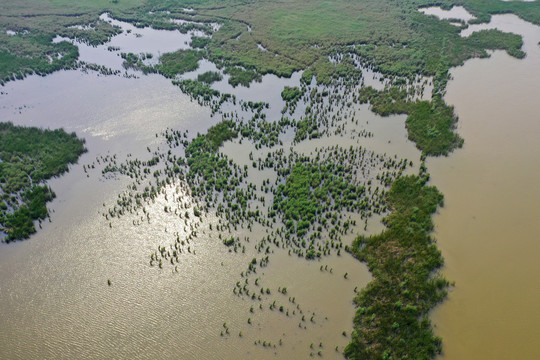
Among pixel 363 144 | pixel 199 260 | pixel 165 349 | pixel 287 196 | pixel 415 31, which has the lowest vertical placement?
pixel 165 349

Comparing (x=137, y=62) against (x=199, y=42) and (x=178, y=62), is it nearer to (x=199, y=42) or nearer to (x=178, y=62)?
(x=178, y=62)

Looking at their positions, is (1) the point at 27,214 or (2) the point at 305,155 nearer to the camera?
(1) the point at 27,214

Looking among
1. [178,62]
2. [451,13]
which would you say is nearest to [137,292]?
[178,62]

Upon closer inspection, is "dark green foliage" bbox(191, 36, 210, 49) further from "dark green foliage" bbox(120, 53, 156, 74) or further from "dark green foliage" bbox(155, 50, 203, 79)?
"dark green foliage" bbox(120, 53, 156, 74)

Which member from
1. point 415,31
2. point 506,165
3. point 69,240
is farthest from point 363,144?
point 415,31

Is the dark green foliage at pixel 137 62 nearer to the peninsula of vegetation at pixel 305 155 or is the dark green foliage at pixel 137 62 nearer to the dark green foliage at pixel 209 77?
the peninsula of vegetation at pixel 305 155

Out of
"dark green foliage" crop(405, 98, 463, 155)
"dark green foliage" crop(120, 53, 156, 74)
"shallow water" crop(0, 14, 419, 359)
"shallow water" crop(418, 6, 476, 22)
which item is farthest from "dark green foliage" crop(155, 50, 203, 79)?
"shallow water" crop(418, 6, 476, 22)

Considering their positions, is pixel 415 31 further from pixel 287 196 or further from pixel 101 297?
pixel 101 297
